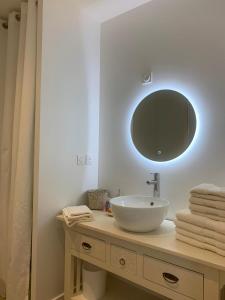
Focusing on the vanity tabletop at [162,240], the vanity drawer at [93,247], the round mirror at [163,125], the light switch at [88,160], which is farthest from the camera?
the light switch at [88,160]

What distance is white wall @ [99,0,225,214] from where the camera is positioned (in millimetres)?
1643

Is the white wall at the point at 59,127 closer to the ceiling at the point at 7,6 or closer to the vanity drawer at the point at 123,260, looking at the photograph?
the ceiling at the point at 7,6

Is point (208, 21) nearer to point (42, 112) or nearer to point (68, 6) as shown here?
point (68, 6)

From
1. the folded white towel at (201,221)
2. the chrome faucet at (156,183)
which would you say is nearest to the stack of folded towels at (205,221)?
the folded white towel at (201,221)

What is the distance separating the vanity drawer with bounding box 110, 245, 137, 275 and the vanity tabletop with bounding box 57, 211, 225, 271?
90 millimetres

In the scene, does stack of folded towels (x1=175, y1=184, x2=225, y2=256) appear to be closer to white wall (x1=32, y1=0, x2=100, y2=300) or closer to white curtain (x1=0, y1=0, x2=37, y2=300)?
white wall (x1=32, y1=0, x2=100, y2=300)

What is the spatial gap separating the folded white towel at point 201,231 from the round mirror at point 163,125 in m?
0.58

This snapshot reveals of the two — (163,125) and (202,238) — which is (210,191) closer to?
(202,238)

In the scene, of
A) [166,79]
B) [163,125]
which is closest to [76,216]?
[163,125]

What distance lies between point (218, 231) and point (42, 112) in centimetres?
133

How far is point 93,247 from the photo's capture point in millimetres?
1644

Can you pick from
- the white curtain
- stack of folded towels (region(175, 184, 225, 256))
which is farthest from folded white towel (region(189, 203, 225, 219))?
the white curtain

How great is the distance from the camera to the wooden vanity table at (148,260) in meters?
1.18

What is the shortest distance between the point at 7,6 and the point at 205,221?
219 centimetres
